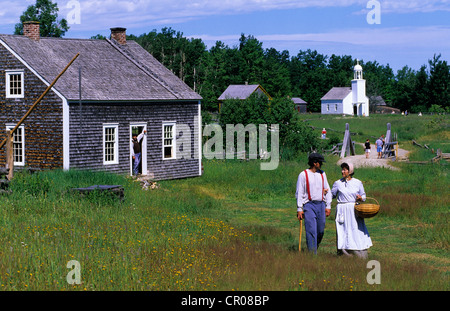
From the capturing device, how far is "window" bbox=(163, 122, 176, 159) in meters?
29.4

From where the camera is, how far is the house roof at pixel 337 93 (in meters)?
113

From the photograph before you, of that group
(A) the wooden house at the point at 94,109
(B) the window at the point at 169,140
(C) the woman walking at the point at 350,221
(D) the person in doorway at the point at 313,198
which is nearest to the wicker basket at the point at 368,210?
(C) the woman walking at the point at 350,221

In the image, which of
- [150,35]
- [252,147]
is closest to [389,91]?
[150,35]

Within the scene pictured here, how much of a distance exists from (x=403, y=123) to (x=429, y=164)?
3735 centimetres

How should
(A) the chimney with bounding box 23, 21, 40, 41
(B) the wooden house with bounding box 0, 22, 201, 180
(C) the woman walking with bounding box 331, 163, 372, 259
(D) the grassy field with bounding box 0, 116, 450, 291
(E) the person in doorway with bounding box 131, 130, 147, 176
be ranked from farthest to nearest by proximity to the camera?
(A) the chimney with bounding box 23, 21, 40, 41
(E) the person in doorway with bounding box 131, 130, 147, 176
(B) the wooden house with bounding box 0, 22, 201, 180
(C) the woman walking with bounding box 331, 163, 372, 259
(D) the grassy field with bounding box 0, 116, 450, 291

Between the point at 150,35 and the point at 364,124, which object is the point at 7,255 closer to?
the point at 364,124

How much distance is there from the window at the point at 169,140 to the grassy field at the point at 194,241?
485 centimetres

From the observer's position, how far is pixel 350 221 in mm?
11508

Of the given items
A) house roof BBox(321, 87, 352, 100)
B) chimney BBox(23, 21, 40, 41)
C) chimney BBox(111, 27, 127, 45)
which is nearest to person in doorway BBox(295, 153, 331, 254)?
chimney BBox(23, 21, 40, 41)

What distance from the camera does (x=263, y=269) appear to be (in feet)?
32.7

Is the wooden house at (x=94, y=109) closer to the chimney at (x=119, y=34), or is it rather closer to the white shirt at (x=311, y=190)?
the chimney at (x=119, y=34)

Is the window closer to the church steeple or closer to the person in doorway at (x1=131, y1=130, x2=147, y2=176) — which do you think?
the person in doorway at (x1=131, y1=130, x2=147, y2=176)

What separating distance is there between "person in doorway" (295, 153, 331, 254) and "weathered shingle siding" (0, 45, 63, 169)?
49.6 feet

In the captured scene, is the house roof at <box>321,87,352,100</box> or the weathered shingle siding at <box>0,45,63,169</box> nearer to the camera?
the weathered shingle siding at <box>0,45,63,169</box>
